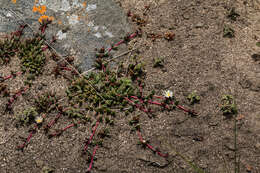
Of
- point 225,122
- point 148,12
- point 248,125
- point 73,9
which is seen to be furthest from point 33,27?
point 248,125

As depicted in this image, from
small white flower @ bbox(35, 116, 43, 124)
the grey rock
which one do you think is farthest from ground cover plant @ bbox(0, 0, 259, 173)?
the grey rock

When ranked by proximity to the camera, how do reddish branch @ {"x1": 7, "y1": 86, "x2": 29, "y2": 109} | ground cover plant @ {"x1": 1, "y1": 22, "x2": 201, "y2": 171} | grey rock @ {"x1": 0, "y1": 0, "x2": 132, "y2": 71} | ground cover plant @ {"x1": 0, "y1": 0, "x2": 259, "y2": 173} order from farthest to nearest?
1. grey rock @ {"x1": 0, "y1": 0, "x2": 132, "y2": 71}
2. reddish branch @ {"x1": 7, "y1": 86, "x2": 29, "y2": 109}
3. ground cover plant @ {"x1": 1, "y1": 22, "x2": 201, "y2": 171}
4. ground cover plant @ {"x1": 0, "y1": 0, "x2": 259, "y2": 173}

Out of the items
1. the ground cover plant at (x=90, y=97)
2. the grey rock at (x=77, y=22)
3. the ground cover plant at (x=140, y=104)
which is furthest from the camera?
the grey rock at (x=77, y=22)

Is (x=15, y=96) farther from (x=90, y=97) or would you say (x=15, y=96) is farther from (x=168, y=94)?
(x=168, y=94)

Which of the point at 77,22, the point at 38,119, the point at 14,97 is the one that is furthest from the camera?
the point at 77,22

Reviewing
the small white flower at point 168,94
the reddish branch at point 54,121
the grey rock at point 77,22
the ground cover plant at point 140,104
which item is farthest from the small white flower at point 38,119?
the small white flower at point 168,94

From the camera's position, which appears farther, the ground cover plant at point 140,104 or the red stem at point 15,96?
the red stem at point 15,96

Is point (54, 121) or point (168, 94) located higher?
point (168, 94)

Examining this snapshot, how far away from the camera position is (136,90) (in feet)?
11.8

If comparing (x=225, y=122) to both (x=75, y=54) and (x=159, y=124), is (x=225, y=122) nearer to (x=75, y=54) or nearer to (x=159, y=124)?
(x=159, y=124)

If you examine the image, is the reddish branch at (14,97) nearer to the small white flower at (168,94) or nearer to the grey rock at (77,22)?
the grey rock at (77,22)

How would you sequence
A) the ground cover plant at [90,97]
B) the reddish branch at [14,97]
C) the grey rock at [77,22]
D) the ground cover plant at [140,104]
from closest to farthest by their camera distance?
the ground cover plant at [140,104]
the ground cover plant at [90,97]
the reddish branch at [14,97]
the grey rock at [77,22]

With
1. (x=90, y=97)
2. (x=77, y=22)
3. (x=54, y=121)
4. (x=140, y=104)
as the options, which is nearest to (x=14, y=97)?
(x=54, y=121)

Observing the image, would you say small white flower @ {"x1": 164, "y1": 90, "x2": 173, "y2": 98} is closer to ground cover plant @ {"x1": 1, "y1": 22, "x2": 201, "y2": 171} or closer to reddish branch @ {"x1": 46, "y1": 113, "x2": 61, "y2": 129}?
ground cover plant @ {"x1": 1, "y1": 22, "x2": 201, "y2": 171}
